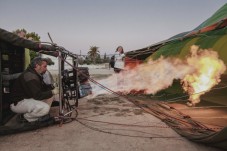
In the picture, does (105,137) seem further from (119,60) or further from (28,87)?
(119,60)

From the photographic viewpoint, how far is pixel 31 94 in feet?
20.4

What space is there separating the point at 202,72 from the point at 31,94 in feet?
18.0

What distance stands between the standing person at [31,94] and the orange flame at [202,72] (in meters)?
4.43

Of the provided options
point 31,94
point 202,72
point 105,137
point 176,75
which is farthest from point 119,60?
point 105,137

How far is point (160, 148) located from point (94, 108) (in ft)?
14.4

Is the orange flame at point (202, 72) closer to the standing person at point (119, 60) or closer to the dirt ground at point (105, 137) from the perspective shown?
the dirt ground at point (105, 137)

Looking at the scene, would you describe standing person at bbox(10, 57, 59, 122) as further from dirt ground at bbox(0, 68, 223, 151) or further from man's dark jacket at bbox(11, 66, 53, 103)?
dirt ground at bbox(0, 68, 223, 151)

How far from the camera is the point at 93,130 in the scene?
20.1 feet

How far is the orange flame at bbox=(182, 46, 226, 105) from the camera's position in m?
7.82

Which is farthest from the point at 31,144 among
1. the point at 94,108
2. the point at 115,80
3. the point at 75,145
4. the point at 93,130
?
the point at 115,80

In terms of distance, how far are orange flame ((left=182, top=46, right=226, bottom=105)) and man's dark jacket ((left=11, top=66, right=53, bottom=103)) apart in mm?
4472

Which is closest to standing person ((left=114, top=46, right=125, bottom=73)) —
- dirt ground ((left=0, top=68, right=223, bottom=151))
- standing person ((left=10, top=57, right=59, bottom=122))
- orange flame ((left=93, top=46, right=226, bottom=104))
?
orange flame ((left=93, top=46, right=226, bottom=104))

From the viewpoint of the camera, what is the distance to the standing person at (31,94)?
6.16m

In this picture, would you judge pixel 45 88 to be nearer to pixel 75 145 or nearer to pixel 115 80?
pixel 75 145
